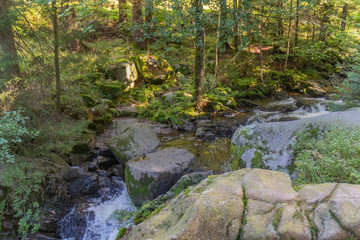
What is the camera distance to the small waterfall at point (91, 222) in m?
5.48

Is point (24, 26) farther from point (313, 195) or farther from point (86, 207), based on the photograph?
point (313, 195)

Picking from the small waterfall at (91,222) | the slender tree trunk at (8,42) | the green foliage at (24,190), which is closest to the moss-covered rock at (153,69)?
the slender tree trunk at (8,42)

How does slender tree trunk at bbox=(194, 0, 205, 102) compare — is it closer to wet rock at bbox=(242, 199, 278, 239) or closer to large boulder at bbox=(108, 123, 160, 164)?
large boulder at bbox=(108, 123, 160, 164)

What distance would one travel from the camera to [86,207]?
5969mm

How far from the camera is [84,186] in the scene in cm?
634

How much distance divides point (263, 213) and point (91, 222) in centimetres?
451

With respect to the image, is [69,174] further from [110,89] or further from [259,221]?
[110,89]

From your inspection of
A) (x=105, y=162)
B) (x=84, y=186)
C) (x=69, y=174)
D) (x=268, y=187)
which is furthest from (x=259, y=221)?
(x=105, y=162)

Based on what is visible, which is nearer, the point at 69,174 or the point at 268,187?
the point at 268,187

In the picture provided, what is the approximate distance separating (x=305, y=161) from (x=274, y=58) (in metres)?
13.9

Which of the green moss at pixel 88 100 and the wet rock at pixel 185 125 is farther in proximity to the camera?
the wet rock at pixel 185 125

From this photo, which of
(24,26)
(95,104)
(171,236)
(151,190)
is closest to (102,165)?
(151,190)

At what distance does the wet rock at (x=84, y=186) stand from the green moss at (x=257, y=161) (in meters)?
3.98

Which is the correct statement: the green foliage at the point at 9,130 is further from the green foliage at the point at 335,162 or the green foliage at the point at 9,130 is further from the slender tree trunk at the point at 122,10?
the slender tree trunk at the point at 122,10
